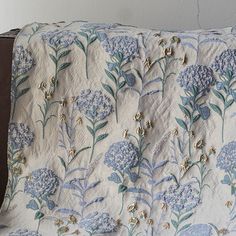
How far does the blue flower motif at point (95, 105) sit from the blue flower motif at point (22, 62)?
0.64 ft

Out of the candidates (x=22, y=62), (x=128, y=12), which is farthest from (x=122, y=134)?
(x=128, y=12)

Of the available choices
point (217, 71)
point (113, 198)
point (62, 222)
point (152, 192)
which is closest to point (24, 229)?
point (62, 222)

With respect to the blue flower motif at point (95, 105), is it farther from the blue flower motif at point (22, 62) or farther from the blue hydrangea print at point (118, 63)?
the blue flower motif at point (22, 62)

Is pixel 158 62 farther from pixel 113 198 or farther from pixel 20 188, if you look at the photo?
pixel 20 188

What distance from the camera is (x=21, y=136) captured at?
130 centimetres

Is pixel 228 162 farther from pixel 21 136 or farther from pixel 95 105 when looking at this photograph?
pixel 21 136

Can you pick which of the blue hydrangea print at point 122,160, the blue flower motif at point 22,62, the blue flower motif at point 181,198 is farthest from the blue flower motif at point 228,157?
the blue flower motif at point 22,62

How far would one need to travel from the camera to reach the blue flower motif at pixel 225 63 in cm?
121

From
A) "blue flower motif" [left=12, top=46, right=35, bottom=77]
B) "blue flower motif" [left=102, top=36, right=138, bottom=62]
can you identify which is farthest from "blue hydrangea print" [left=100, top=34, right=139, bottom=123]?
"blue flower motif" [left=12, top=46, right=35, bottom=77]

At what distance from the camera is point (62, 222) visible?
1265mm

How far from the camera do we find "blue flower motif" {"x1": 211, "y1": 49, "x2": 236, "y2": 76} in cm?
121

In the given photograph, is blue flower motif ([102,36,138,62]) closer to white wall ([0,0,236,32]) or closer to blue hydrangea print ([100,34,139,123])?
blue hydrangea print ([100,34,139,123])

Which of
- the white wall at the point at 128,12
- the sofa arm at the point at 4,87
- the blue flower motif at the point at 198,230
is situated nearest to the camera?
the blue flower motif at the point at 198,230

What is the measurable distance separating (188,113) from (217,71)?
147 millimetres
